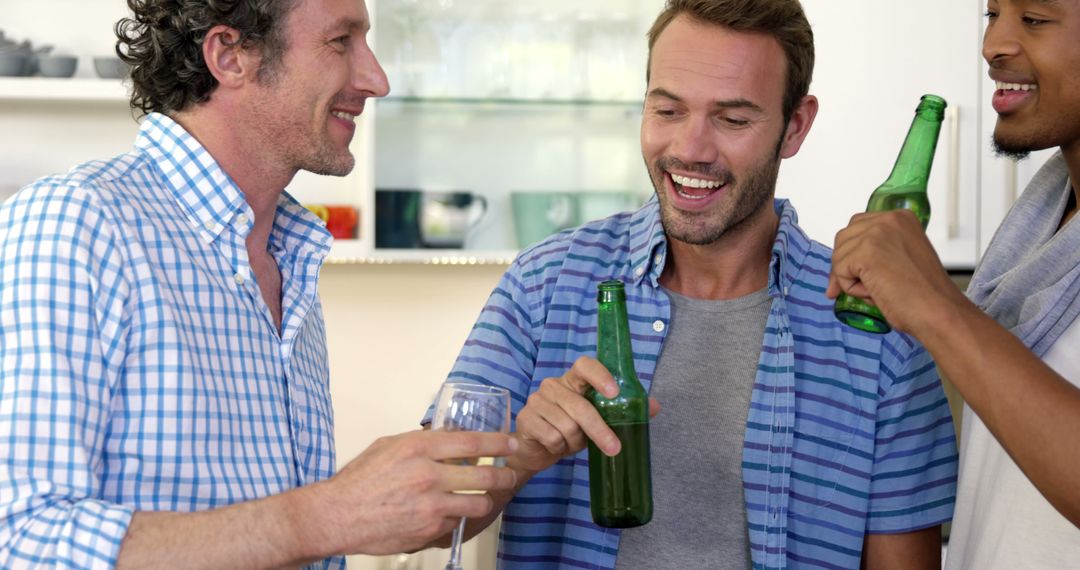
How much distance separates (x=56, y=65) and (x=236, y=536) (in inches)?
82.8

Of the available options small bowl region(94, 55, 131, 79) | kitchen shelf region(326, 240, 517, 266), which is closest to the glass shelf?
kitchen shelf region(326, 240, 517, 266)

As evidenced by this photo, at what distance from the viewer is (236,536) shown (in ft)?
3.37

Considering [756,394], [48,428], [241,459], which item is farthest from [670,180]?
[48,428]

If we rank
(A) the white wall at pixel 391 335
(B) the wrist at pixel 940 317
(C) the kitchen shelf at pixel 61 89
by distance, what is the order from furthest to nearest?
(A) the white wall at pixel 391 335 → (C) the kitchen shelf at pixel 61 89 → (B) the wrist at pixel 940 317

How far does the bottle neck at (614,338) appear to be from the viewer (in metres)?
1.26

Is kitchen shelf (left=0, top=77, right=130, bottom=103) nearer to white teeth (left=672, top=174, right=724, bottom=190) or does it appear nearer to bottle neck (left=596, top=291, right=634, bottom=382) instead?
white teeth (left=672, top=174, right=724, bottom=190)

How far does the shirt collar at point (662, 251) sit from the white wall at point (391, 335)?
1637mm

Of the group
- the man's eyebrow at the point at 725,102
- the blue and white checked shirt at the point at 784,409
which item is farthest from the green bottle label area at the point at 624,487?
the man's eyebrow at the point at 725,102

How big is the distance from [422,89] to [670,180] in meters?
1.58

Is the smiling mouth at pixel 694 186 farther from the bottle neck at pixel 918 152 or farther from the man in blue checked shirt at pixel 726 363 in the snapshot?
the bottle neck at pixel 918 152

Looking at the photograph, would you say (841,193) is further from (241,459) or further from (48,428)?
(48,428)

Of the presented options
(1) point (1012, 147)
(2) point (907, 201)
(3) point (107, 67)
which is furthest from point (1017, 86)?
(3) point (107, 67)

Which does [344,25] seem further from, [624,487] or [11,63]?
[11,63]

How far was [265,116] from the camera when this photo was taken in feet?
4.45
